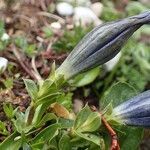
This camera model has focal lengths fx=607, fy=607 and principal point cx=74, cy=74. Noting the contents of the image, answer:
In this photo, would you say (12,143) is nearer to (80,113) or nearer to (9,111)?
(9,111)

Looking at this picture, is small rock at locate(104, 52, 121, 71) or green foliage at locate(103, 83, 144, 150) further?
small rock at locate(104, 52, 121, 71)

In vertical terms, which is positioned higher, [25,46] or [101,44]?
[101,44]

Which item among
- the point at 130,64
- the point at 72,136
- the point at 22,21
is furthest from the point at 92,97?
the point at 72,136

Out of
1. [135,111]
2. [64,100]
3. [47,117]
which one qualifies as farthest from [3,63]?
[135,111]

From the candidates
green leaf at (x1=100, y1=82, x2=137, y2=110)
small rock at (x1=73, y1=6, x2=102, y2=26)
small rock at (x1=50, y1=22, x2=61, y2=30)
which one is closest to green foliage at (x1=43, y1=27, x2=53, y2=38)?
small rock at (x1=50, y1=22, x2=61, y2=30)

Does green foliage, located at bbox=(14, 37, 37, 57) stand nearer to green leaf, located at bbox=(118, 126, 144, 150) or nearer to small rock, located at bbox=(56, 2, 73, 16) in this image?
small rock, located at bbox=(56, 2, 73, 16)

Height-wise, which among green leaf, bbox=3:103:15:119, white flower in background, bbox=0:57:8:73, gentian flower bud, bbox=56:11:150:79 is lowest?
green leaf, bbox=3:103:15:119

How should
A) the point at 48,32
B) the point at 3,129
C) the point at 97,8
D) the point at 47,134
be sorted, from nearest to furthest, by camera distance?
the point at 47,134
the point at 3,129
the point at 48,32
the point at 97,8

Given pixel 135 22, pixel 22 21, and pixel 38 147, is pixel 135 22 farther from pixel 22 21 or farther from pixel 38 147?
pixel 22 21
